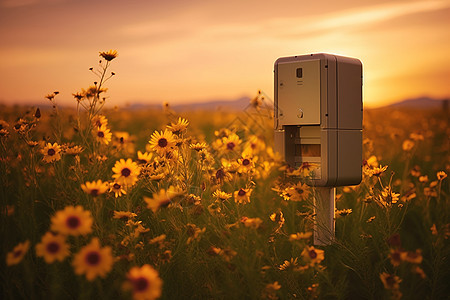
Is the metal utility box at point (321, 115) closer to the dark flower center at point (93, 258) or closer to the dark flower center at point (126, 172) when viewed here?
the dark flower center at point (126, 172)

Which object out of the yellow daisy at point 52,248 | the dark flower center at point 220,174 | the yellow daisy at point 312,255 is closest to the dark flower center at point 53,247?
the yellow daisy at point 52,248

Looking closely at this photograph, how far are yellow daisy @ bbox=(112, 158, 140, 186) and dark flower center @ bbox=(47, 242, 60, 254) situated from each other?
3.81 ft

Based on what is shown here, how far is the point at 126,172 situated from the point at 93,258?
51.5 inches

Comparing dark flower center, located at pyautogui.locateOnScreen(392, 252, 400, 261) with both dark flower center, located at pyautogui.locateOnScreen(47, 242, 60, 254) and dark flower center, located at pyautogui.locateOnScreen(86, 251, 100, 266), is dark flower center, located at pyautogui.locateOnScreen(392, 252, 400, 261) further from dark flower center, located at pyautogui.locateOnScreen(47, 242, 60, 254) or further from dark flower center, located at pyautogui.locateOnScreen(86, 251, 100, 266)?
dark flower center, located at pyautogui.locateOnScreen(47, 242, 60, 254)

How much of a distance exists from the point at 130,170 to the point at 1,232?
2.93ft

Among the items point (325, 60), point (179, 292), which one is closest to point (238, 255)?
point (179, 292)

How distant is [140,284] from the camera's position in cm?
210

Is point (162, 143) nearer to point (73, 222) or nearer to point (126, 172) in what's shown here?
point (126, 172)

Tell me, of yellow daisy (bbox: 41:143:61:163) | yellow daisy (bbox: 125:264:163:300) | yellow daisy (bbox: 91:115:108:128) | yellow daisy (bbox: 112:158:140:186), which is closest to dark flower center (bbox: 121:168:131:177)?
yellow daisy (bbox: 112:158:140:186)

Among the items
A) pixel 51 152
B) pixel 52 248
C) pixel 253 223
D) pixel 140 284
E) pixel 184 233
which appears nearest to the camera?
pixel 140 284

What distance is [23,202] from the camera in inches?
134

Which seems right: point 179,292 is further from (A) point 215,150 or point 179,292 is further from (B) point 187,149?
(A) point 215,150

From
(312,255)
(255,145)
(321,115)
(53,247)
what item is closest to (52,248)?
(53,247)

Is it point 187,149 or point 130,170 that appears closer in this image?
point 130,170
